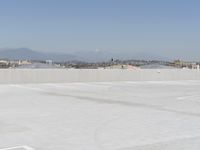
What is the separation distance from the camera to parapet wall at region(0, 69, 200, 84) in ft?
105

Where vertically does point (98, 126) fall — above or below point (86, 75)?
below

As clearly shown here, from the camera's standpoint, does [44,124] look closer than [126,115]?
Yes

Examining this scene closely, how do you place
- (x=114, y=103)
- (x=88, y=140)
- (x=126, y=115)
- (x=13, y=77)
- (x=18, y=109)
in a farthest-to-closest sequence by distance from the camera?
(x=13, y=77), (x=114, y=103), (x=18, y=109), (x=126, y=115), (x=88, y=140)

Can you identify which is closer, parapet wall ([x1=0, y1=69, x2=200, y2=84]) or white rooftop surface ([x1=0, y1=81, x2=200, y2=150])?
white rooftop surface ([x1=0, y1=81, x2=200, y2=150])

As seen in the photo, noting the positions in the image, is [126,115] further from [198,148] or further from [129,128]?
[198,148]

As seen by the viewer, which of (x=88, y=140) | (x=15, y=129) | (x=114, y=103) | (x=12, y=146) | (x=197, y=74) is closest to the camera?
(x=12, y=146)

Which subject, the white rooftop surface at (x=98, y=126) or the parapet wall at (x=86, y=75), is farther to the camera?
the parapet wall at (x=86, y=75)

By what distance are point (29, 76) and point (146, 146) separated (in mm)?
23961

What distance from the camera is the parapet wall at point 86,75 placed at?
31969mm

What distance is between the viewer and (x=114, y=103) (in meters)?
19.2

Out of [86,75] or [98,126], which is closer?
[98,126]

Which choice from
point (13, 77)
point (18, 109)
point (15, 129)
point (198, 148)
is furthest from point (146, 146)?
point (13, 77)

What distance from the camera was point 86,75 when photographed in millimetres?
35750

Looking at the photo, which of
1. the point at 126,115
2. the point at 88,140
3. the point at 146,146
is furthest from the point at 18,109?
the point at 146,146
